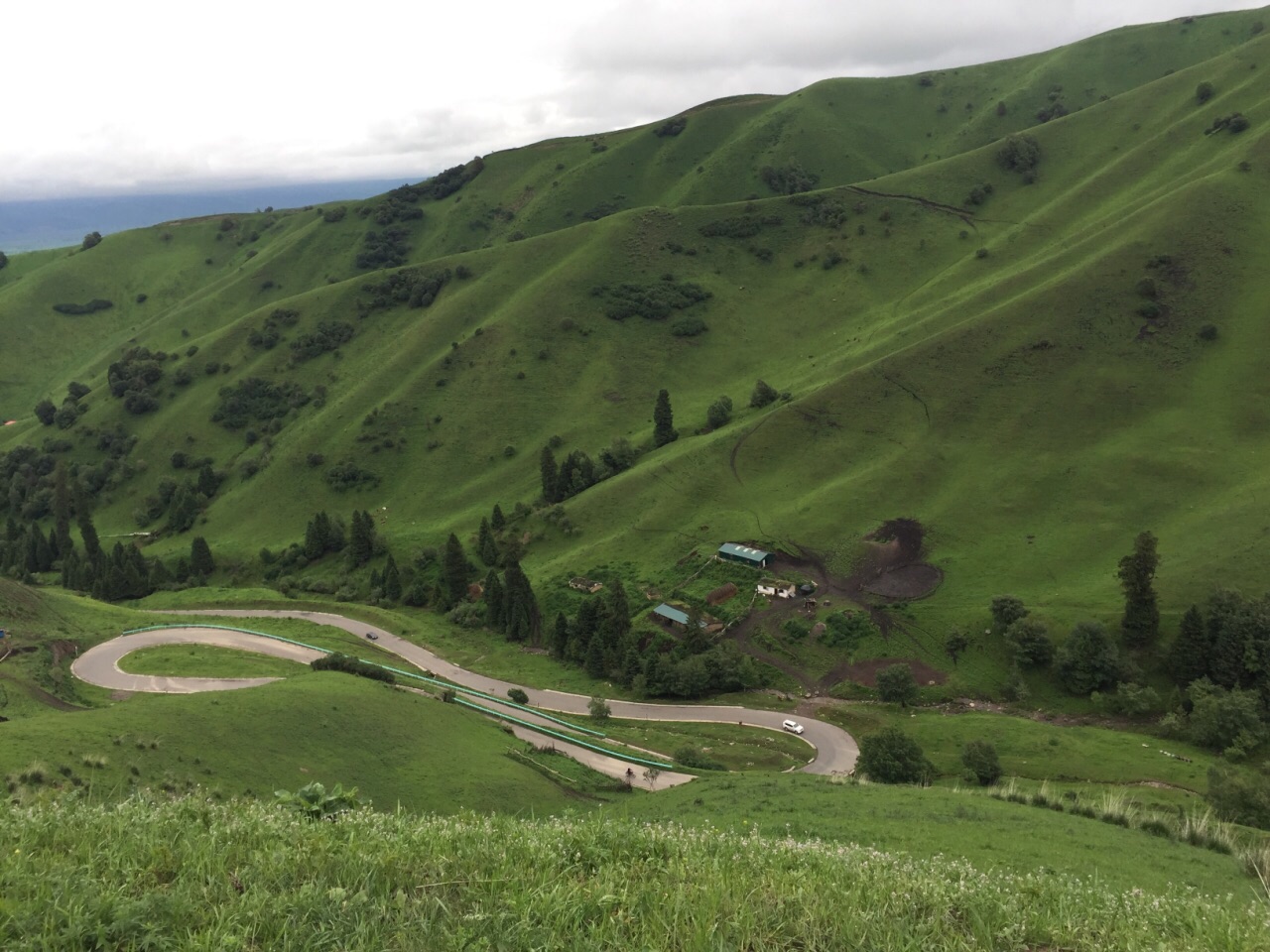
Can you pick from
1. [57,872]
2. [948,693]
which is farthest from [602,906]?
[948,693]

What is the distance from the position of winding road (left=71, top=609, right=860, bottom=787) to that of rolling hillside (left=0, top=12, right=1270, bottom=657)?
18.8m

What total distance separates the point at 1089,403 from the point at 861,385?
3026cm

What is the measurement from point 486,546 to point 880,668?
2354 inches

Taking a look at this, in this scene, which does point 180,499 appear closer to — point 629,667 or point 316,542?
point 316,542

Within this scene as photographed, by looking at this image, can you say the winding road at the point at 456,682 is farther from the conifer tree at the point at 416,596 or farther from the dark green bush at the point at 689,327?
the dark green bush at the point at 689,327

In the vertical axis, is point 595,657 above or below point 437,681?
above

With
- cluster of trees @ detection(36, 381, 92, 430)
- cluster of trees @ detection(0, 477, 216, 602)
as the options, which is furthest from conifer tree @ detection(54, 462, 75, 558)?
cluster of trees @ detection(36, 381, 92, 430)

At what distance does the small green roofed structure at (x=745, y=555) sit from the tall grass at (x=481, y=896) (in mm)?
70231

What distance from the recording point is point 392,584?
101 m

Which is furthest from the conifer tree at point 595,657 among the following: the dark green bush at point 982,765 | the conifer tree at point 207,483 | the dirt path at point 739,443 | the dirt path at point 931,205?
the dirt path at point 931,205

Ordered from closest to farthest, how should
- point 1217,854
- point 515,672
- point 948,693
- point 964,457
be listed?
1. point 1217,854
2. point 948,693
3. point 515,672
4. point 964,457

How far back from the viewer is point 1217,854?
2911cm

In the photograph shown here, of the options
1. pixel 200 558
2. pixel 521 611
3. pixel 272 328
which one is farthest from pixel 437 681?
pixel 272 328

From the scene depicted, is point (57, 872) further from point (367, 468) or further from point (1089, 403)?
point (367, 468)
